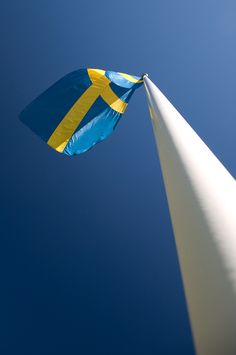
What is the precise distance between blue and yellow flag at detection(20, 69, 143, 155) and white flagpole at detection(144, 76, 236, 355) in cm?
90

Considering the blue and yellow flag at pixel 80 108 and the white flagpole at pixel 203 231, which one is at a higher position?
the blue and yellow flag at pixel 80 108

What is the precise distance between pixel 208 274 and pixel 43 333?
263cm

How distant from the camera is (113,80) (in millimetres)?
3133

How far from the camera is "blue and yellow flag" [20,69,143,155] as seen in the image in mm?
3223

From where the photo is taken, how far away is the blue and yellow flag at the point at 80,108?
127 inches

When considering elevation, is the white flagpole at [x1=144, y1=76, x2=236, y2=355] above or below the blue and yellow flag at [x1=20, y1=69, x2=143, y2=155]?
below

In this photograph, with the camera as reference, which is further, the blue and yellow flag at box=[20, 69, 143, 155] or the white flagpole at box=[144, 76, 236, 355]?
the blue and yellow flag at box=[20, 69, 143, 155]

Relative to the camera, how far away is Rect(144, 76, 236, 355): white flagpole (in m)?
1.79

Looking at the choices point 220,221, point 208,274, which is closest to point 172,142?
point 220,221

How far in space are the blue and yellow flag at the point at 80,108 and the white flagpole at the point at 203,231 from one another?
90cm

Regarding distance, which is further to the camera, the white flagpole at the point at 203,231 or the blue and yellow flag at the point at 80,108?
the blue and yellow flag at the point at 80,108

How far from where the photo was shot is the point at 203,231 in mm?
1980

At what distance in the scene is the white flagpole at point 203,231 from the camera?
179cm

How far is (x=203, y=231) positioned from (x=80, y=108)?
1.79m
